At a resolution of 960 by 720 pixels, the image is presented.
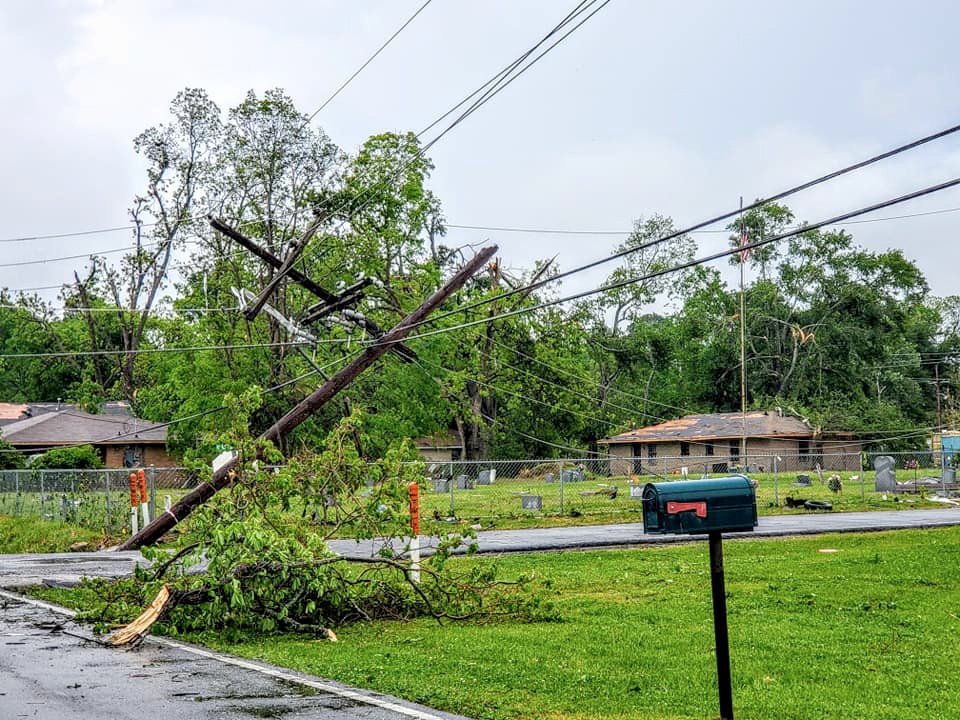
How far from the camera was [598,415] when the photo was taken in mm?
73438

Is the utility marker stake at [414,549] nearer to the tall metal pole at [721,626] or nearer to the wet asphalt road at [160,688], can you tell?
the wet asphalt road at [160,688]

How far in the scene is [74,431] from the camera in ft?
203

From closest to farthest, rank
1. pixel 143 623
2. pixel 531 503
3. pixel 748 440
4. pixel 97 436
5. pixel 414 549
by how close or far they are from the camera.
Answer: pixel 143 623 < pixel 414 549 < pixel 531 503 < pixel 97 436 < pixel 748 440

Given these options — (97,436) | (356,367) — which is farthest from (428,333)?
(97,436)

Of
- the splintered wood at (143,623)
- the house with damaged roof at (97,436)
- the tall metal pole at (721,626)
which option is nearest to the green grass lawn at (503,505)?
the splintered wood at (143,623)

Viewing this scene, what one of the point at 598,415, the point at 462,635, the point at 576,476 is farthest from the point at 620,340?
the point at 462,635

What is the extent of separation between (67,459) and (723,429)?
38.8 metres

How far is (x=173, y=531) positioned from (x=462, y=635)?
54.3 ft

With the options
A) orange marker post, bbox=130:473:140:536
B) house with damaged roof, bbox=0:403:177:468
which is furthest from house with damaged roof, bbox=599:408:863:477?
orange marker post, bbox=130:473:140:536

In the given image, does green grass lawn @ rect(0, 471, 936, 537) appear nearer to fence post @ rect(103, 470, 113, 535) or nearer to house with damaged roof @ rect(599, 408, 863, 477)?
fence post @ rect(103, 470, 113, 535)

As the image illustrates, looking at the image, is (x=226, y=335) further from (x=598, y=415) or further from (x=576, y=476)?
→ (x=598, y=415)

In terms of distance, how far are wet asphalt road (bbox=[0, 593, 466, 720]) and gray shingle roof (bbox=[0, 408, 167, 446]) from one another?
1950 inches

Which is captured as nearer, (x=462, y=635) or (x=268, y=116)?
(x=462, y=635)

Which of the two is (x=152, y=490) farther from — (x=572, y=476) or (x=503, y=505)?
(x=572, y=476)
